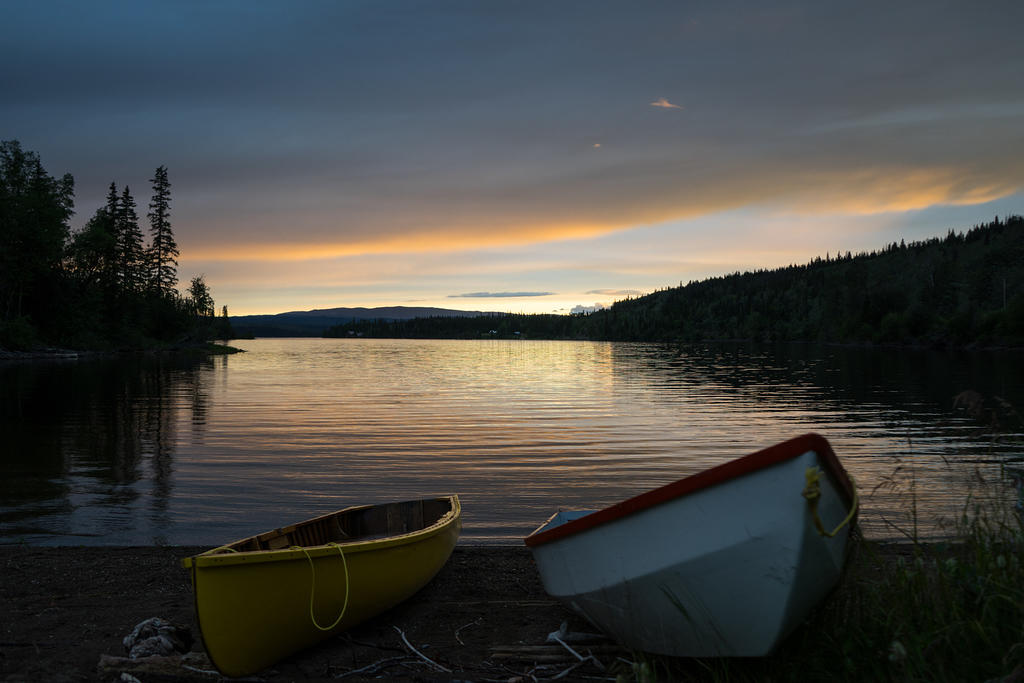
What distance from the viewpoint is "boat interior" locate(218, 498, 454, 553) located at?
8.62 m

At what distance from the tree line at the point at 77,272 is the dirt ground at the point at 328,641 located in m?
80.3

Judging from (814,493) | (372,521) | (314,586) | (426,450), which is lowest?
(426,450)

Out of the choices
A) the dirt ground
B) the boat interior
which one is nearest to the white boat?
the dirt ground

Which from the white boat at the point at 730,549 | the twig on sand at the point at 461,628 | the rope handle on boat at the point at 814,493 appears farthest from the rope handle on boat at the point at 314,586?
the rope handle on boat at the point at 814,493

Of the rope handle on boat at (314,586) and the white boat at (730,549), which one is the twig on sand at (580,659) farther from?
the rope handle on boat at (314,586)

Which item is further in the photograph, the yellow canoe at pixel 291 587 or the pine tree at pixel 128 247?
the pine tree at pixel 128 247

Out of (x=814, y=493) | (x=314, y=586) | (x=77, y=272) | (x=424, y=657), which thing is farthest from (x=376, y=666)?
(x=77, y=272)

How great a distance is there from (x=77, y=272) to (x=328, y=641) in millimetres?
103803

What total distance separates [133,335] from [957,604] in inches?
4406

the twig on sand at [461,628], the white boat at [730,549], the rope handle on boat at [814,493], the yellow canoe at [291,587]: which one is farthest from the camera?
the twig on sand at [461,628]

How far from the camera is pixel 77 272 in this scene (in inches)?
3617

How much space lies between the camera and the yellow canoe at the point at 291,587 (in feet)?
18.8

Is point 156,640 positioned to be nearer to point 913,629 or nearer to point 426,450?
point 913,629

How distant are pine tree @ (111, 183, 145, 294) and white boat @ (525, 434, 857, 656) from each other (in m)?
112
